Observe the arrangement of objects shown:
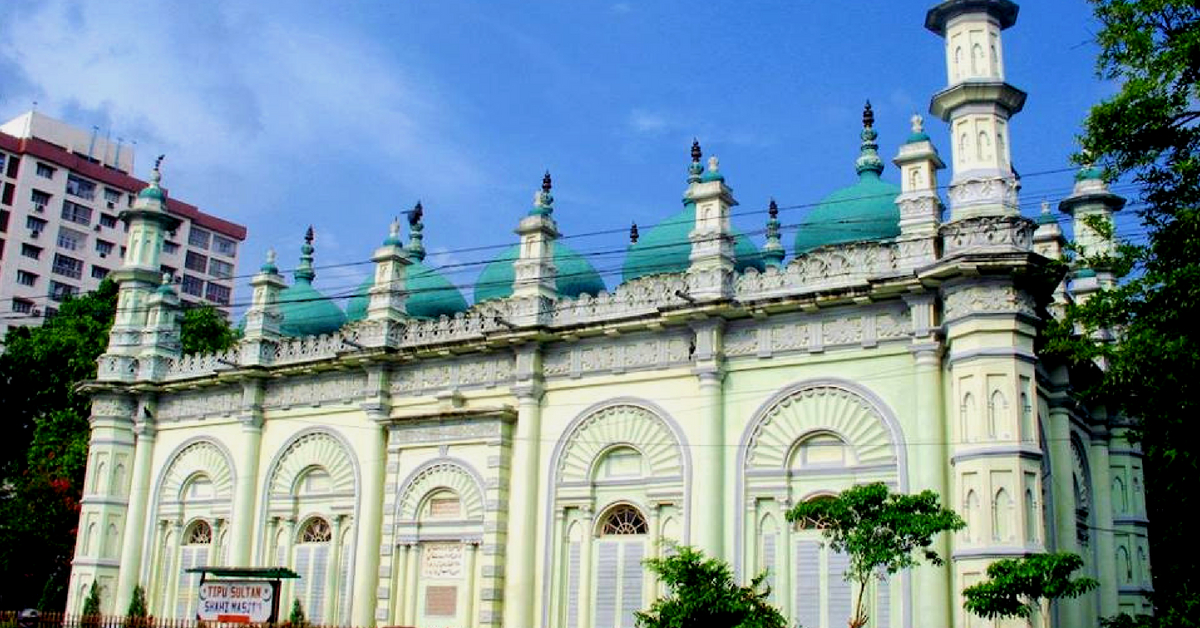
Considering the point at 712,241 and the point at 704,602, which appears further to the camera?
the point at 712,241

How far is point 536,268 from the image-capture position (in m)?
21.8

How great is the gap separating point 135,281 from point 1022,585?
21689 millimetres

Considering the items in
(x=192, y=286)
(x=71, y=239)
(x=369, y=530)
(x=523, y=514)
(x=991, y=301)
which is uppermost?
(x=71, y=239)

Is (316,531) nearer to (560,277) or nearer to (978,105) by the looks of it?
(560,277)

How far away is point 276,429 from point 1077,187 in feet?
56.7

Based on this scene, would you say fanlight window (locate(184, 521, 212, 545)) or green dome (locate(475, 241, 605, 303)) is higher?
green dome (locate(475, 241, 605, 303))

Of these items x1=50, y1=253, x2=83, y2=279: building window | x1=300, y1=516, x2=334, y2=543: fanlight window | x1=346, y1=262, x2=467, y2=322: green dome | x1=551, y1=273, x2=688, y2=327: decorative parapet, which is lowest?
x1=300, y1=516, x2=334, y2=543: fanlight window

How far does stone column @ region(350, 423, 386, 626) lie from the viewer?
22203 mm

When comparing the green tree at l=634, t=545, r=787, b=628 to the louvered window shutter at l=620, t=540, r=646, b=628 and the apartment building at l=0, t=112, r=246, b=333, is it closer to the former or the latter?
the louvered window shutter at l=620, t=540, r=646, b=628

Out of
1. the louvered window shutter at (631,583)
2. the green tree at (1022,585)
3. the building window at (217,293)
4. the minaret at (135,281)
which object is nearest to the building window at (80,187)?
the building window at (217,293)

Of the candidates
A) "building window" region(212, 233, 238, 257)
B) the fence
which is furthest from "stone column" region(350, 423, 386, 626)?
"building window" region(212, 233, 238, 257)

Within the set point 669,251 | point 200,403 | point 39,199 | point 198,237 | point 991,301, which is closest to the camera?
point 991,301

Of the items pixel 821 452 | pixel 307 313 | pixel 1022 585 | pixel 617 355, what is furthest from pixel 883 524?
pixel 307 313

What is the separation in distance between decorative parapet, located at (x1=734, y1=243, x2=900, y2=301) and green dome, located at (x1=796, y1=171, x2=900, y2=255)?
2.73 feet
